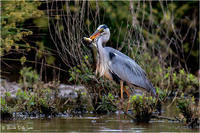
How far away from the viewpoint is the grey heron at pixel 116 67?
8.07 m

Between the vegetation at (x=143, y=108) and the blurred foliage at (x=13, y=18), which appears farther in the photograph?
the blurred foliage at (x=13, y=18)

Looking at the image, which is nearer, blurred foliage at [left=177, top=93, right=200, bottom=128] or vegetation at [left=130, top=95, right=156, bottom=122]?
blurred foliage at [left=177, top=93, right=200, bottom=128]

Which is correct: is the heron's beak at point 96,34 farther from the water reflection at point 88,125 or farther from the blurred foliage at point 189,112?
the blurred foliage at point 189,112

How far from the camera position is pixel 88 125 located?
6617 millimetres

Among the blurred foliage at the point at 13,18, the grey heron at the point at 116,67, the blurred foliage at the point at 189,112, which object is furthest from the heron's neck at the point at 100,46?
the blurred foliage at the point at 189,112

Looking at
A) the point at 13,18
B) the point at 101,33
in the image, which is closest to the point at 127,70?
the point at 101,33

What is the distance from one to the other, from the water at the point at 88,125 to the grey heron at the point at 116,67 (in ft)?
3.53

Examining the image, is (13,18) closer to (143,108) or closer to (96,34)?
(96,34)

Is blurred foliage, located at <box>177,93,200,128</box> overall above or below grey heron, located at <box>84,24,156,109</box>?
below

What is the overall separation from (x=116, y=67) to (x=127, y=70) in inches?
8.1

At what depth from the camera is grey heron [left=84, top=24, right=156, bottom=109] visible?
318 inches

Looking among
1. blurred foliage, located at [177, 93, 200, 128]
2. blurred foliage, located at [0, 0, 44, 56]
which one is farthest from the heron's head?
blurred foliage, located at [177, 93, 200, 128]

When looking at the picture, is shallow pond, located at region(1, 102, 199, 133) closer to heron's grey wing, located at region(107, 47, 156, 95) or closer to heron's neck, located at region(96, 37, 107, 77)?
heron's grey wing, located at region(107, 47, 156, 95)

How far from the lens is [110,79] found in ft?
27.6
